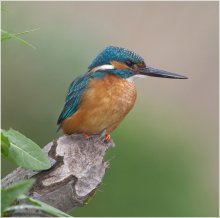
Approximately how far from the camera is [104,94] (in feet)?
11.5

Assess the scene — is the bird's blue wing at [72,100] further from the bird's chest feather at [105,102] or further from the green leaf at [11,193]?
the green leaf at [11,193]

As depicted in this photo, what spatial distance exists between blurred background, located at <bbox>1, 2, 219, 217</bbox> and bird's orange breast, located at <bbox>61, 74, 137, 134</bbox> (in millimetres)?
2251

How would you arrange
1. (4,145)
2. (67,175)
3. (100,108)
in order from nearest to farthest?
1. (4,145)
2. (67,175)
3. (100,108)

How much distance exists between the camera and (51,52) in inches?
247

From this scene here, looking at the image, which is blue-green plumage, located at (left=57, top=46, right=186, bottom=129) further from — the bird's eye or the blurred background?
the blurred background

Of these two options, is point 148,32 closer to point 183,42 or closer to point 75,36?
point 183,42

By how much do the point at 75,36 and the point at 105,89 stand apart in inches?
119

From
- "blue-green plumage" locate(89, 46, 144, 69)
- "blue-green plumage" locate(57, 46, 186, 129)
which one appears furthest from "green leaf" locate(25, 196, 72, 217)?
"blue-green plumage" locate(89, 46, 144, 69)

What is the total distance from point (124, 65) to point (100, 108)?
0.31 metres

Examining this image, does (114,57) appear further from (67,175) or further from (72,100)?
(67,175)

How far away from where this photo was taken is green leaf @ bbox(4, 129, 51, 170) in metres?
1.81

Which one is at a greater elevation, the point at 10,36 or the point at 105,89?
the point at 10,36

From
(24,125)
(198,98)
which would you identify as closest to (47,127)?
(24,125)

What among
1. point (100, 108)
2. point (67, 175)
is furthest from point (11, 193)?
point (100, 108)
